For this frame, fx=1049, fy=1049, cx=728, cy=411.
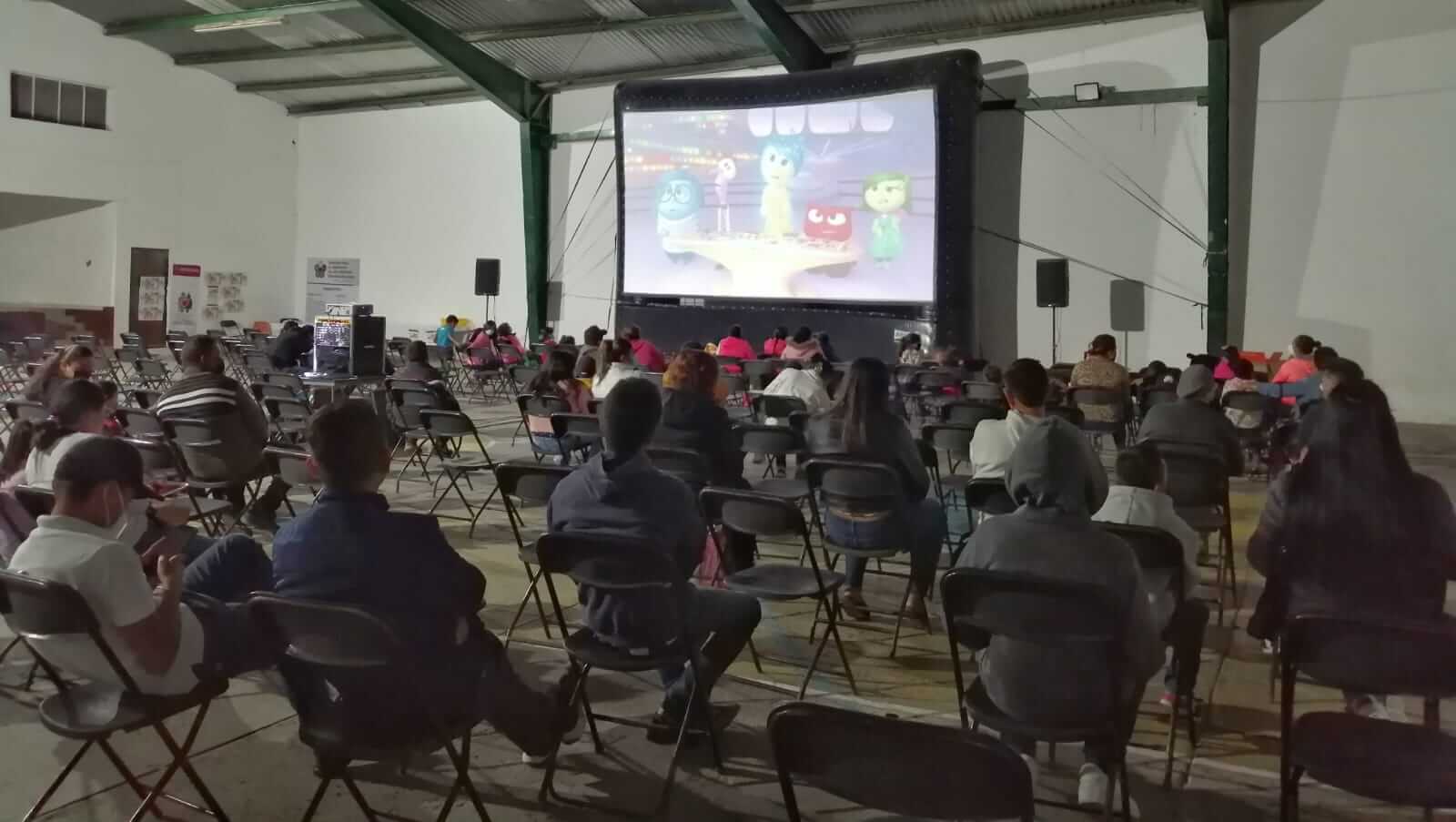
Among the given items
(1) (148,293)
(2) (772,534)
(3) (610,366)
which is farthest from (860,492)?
(1) (148,293)

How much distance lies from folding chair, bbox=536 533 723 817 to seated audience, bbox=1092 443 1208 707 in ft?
4.20

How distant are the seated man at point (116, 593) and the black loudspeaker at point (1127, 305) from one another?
11.6 meters

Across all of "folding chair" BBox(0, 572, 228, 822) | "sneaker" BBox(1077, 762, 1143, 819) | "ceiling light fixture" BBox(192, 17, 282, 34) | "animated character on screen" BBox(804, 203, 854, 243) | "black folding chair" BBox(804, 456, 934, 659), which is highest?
"ceiling light fixture" BBox(192, 17, 282, 34)

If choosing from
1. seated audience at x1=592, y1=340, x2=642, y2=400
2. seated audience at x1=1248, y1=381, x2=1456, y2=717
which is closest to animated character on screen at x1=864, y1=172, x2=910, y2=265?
seated audience at x1=592, y1=340, x2=642, y2=400

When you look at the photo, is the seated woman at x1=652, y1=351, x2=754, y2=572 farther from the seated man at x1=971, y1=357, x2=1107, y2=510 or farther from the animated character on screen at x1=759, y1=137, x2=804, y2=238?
the animated character on screen at x1=759, y1=137, x2=804, y2=238

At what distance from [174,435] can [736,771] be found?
3444mm

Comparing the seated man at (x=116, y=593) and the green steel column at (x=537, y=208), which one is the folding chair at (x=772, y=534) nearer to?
the seated man at (x=116, y=593)

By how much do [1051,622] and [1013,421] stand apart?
7.19ft

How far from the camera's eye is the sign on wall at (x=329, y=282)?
64.8 ft

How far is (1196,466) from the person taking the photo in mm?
4395

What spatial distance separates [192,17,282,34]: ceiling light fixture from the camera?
14682 mm

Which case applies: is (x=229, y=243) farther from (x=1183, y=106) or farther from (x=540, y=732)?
(x=540, y=732)

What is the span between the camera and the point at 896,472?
4.12 metres

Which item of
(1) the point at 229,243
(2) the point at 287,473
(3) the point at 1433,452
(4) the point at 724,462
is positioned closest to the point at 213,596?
(2) the point at 287,473
